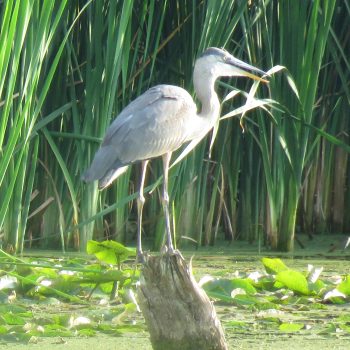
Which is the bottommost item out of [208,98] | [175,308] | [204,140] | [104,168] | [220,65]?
[175,308]

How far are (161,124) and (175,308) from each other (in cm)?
224

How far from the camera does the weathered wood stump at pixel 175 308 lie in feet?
9.84

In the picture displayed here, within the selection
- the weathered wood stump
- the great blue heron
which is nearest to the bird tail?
the great blue heron

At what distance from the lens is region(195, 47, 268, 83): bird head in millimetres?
5062

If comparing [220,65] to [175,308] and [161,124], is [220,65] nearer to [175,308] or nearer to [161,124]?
[161,124]

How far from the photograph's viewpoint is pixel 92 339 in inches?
135

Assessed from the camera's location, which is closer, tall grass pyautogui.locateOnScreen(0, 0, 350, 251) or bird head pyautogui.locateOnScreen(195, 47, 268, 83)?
bird head pyautogui.locateOnScreen(195, 47, 268, 83)

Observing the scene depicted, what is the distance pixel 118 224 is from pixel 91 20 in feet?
3.47

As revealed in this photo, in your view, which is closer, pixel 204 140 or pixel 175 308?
pixel 175 308

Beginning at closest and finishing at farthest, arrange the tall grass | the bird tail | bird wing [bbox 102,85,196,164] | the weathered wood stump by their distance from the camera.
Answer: the weathered wood stump → the bird tail → bird wing [bbox 102,85,196,164] → the tall grass

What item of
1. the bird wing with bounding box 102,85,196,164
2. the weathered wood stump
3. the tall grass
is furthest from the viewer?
the tall grass

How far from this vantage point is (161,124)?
203 inches

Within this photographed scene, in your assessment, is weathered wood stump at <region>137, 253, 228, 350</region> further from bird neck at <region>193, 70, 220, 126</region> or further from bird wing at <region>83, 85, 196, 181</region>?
bird neck at <region>193, 70, 220, 126</region>

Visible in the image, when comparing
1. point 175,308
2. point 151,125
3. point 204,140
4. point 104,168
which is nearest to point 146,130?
point 151,125
